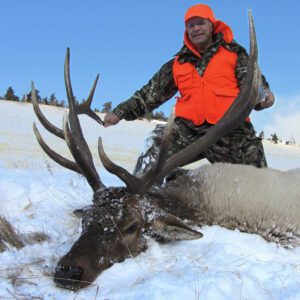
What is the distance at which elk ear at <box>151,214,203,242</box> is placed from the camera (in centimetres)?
400

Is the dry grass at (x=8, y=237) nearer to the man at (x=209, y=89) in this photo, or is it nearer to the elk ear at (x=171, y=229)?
the elk ear at (x=171, y=229)

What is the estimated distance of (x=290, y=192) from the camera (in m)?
4.87

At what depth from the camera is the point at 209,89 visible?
233 inches

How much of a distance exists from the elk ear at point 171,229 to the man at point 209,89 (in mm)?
1542

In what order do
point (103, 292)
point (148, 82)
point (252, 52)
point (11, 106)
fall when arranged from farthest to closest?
point (11, 106), point (148, 82), point (252, 52), point (103, 292)

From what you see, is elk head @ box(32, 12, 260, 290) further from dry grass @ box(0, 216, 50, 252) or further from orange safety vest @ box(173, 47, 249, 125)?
orange safety vest @ box(173, 47, 249, 125)

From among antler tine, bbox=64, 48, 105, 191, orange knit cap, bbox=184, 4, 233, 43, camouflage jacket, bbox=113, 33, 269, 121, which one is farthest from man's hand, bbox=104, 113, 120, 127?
orange knit cap, bbox=184, 4, 233, 43

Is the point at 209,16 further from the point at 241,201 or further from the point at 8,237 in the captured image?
the point at 8,237

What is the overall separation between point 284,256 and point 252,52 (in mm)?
1736

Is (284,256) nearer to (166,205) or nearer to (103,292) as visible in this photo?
(166,205)

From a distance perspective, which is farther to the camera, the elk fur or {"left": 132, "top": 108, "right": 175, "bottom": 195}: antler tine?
the elk fur

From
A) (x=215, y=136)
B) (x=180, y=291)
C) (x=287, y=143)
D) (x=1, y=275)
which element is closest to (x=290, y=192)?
(x=215, y=136)

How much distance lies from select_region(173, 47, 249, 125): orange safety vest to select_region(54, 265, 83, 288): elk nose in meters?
3.01

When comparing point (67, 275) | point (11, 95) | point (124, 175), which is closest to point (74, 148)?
point (124, 175)
